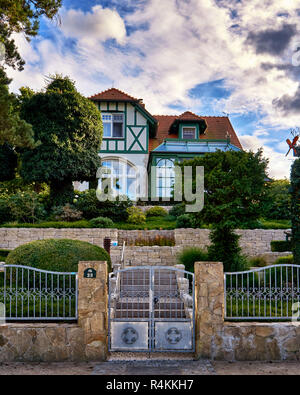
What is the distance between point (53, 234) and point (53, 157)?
4.33m

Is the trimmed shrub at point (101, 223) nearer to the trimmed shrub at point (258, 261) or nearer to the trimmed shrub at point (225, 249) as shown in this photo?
the trimmed shrub at point (225, 249)

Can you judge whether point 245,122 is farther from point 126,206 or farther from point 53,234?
point 53,234

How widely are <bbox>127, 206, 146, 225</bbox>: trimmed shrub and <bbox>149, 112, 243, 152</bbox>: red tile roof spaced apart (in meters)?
9.58

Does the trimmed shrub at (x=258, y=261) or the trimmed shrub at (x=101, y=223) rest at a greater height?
the trimmed shrub at (x=101, y=223)

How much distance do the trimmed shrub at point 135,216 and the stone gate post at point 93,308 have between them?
450 inches

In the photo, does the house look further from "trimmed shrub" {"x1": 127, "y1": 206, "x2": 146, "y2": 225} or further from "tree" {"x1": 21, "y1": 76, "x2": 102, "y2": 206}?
"trimmed shrub" {"x1": 127, "y1": 206, "x2": 146, "y2": 225}

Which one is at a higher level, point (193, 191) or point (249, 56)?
point (249, 56)

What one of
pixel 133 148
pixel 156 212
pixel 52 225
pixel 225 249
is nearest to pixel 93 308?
pixel 225 249

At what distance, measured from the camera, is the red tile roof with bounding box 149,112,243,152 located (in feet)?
91.2

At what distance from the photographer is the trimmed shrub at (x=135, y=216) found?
58.4 ft

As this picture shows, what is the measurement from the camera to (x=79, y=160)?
1839 centimetres

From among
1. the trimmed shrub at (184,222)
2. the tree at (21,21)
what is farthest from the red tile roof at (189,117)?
the tree at (21,21)

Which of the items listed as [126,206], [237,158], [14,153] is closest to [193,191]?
[237,158]

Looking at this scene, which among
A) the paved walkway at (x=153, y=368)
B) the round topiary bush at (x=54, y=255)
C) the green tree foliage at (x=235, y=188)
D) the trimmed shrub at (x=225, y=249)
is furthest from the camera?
the trimmed shrub at (x=225, y=249)
